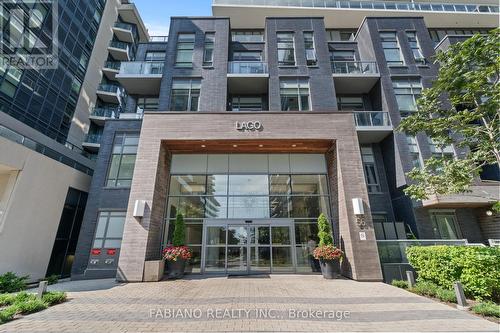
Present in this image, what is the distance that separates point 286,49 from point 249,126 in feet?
28.5

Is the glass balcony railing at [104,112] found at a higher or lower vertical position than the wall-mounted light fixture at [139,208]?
higher

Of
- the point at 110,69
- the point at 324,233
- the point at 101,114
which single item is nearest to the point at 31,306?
the point at 324,233

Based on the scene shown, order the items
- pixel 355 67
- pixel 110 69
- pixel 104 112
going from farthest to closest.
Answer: pixel 110 69, pixel 104 112, pixel 355 67

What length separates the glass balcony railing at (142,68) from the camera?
602 inches

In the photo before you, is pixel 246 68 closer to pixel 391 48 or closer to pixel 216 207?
pixel 216 207

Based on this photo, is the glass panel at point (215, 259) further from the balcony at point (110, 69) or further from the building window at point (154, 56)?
the balcony at point (110, 69)

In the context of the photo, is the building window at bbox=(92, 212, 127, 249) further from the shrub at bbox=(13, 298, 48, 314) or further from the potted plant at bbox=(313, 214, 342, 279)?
the potted plant at bbox=(313, 214, 342, 279)

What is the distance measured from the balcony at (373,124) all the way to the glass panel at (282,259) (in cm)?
860

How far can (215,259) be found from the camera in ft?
35.0

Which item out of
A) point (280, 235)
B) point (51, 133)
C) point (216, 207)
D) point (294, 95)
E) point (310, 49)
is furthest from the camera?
point (51, 133)

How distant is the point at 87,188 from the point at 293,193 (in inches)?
511

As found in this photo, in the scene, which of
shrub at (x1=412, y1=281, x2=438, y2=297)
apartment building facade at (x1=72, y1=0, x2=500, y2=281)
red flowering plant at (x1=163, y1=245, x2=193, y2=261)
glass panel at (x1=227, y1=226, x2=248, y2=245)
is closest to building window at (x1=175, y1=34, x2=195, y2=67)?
apartment building facade at (x1=72, y1=0, x2=500, y2=281)

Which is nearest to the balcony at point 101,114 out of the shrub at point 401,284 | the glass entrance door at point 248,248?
the glass entrance door at point 248,248

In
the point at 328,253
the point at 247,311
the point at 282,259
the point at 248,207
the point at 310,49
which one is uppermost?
the point at 310,49
